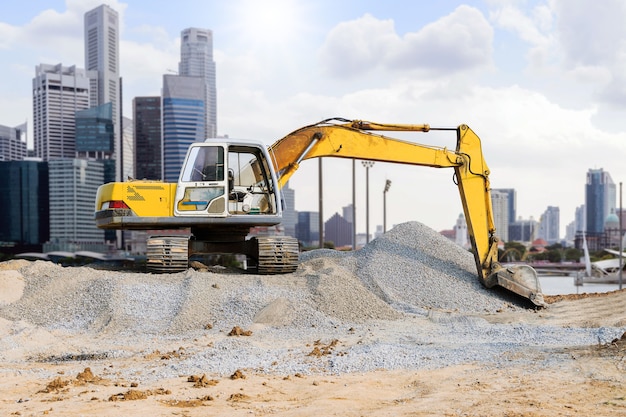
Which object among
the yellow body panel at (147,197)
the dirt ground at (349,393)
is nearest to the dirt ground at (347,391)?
the dirt ground at (349,393)

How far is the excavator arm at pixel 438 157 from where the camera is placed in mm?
17016

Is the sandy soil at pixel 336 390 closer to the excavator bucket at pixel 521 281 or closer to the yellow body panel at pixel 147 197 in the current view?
the yellow body panel at pixel 147 197

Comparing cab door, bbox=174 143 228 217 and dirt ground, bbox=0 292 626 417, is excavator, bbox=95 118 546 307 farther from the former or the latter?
dirt ground, bbox=0 292 626 417

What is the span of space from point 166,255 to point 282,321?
172 inches

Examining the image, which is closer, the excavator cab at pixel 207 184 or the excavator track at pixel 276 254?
the excavator cab at pixel 207 184

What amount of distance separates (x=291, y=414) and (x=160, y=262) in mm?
9543

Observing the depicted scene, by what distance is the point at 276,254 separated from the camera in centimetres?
1625

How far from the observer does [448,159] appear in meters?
18.0

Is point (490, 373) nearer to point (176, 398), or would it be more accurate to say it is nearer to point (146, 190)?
point (176, 398)

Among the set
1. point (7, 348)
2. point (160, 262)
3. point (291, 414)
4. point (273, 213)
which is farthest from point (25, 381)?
point (273, 213)

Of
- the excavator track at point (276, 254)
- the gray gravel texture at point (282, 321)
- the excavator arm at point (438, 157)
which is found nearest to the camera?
the gray gravel texture at point (282, 321)

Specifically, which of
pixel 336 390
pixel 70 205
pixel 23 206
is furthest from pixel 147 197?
pixel 70 205

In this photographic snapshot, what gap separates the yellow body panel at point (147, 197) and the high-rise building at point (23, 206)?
15514cm

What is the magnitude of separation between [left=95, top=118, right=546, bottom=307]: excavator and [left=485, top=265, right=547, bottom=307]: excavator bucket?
0.08ft
